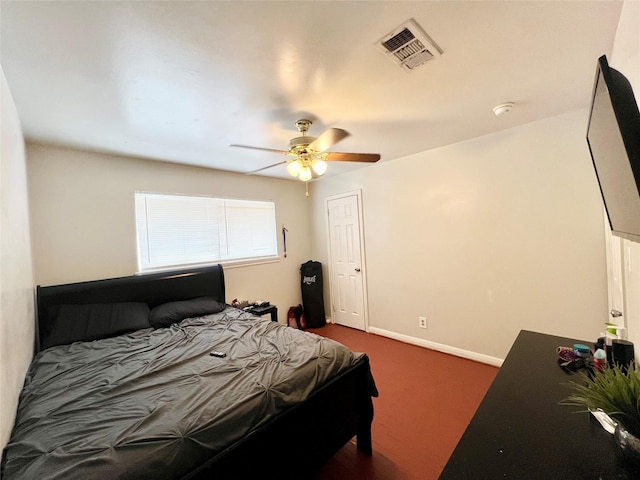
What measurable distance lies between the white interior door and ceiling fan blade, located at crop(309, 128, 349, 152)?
200 centimetres

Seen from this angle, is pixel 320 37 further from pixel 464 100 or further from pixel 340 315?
pixel 340 315

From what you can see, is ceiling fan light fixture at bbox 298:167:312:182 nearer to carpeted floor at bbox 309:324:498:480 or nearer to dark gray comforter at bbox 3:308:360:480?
dark gray comforter at bbox 3:308:360:480

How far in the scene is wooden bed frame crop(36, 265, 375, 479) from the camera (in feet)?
4.12

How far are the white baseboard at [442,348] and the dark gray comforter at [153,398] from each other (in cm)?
191

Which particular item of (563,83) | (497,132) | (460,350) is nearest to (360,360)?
(460,350)

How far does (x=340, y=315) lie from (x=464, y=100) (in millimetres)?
3442

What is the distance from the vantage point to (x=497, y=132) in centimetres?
280

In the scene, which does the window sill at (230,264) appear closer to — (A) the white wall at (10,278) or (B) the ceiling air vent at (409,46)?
(A) the white wall at (10,278)

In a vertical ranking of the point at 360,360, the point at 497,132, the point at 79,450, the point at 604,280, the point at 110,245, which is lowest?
the point at 360,360

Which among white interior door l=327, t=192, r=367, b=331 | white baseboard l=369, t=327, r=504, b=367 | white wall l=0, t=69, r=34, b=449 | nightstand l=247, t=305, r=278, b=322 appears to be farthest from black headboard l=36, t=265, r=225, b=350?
white baseboard l=369, t=327, r=504, b=367

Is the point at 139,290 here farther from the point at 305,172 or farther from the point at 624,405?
the point at 624,405

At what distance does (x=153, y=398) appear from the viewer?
4.72 ft

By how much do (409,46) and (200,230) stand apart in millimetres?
3127

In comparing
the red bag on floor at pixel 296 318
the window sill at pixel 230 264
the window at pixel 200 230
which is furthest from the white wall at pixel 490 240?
the window at pixel 200 230
